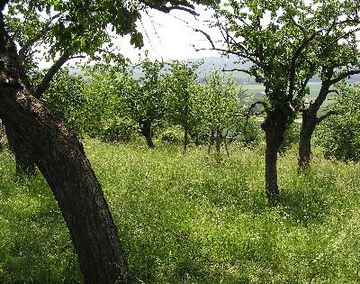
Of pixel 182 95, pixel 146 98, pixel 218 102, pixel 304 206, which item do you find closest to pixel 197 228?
pixel 304 206

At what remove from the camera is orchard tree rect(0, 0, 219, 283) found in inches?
200

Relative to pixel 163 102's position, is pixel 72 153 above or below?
below

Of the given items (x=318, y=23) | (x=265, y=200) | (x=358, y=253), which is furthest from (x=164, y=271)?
(x=318, y=23)

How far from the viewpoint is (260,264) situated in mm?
7273

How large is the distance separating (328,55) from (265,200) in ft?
20.8

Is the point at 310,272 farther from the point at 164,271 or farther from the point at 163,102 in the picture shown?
the point at 163,102

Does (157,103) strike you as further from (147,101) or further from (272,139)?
(272,139)

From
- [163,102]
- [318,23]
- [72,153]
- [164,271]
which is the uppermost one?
[318,23]

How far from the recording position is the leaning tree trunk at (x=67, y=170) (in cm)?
507

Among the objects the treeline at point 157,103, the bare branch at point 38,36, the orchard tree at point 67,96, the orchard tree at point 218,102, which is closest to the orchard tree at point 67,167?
the bare branch at point 38,36

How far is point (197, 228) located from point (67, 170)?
155 inches

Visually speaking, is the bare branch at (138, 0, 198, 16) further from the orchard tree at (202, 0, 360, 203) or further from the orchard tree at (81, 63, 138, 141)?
the orchard tree at (81, 63, 138, 141)

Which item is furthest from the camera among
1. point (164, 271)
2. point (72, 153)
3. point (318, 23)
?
point (318, 23)

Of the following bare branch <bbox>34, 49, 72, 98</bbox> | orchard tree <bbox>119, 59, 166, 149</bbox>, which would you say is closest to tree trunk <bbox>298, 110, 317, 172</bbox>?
bare branch <bbox>34, 49, 72, 98</bbox>
